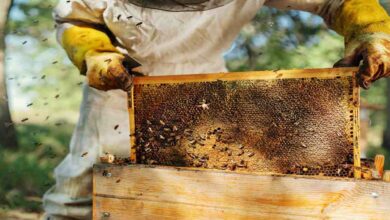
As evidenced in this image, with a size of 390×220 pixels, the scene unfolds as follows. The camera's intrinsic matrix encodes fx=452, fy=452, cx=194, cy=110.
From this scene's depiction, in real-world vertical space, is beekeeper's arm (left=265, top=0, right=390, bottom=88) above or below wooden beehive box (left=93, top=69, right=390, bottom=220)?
above

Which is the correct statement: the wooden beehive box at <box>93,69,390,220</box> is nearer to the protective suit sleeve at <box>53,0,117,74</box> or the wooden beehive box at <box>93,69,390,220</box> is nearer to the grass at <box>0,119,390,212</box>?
the protective suit sleeve at <box>53,0,117,74</box>

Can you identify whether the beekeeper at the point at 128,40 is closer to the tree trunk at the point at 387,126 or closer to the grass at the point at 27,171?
the grass at the point at 27,171

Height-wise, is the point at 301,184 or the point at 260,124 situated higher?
the point at 260,124

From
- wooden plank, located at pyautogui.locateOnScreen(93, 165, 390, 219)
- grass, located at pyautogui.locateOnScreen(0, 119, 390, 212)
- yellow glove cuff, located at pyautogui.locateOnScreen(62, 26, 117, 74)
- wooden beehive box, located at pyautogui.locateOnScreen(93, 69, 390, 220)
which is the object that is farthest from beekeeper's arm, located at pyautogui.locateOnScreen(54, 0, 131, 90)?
grass, located at pyautogui.locateOnScreen(0, 119, 390, 212)

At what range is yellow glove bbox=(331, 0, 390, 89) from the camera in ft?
4.20

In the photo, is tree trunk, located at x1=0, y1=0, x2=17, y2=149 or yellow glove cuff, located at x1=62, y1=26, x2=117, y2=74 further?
tree trunk, located at x1=0, y1=0, x2=17, y2=149

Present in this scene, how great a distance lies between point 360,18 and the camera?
159cm

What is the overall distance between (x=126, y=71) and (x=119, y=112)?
61cm

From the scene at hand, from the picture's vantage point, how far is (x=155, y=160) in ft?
5.11

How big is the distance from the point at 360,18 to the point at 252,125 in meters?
0.58

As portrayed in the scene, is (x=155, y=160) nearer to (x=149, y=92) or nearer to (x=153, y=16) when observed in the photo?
(x=149, y=92)

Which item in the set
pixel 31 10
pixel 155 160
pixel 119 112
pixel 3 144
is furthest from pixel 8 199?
pixel 155 160

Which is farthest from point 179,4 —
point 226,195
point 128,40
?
point 226,195

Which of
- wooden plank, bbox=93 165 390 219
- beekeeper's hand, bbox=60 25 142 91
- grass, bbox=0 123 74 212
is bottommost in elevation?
grass, bbox=0 123 74 212
